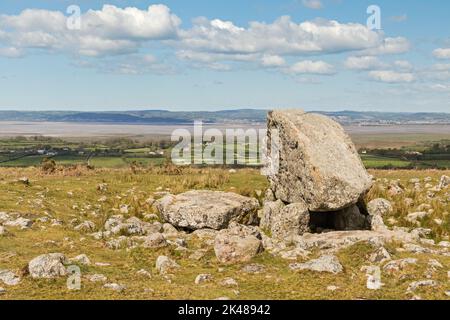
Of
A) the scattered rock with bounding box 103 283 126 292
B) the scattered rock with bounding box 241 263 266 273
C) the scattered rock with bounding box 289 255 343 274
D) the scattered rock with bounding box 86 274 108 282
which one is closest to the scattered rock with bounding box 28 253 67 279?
the scattered rock with bounding box 86 274 108 282

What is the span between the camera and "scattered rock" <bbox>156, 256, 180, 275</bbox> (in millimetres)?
13488

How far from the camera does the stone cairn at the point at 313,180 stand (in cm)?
1881

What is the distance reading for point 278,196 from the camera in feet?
71.4

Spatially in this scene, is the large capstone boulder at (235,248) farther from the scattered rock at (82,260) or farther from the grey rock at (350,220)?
the grey rock at (350,220)

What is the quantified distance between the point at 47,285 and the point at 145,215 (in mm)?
10877

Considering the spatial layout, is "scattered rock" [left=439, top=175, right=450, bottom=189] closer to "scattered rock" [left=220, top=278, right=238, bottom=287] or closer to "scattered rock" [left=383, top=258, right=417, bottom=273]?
"scattered rock" [left=383, top=258, right=417, bottom=273]

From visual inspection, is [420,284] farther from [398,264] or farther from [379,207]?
[379,207]

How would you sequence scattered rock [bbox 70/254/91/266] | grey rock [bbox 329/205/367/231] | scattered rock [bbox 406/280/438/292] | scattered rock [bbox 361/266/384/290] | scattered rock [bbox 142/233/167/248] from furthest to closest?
1. grey rock [bbox 329/205/367/231]
2. scattered rock [bbox 142/233/167/248]
3. scattered rock [bbox 70/254/91/266]
4. scattered rock [bbox 361/266/384/290]
5. scattered rock [bbox 406/280/438/292]

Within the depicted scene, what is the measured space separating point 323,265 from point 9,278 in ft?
27.5

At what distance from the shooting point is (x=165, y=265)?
13.7 m

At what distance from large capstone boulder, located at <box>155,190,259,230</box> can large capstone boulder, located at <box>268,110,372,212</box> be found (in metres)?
2.09

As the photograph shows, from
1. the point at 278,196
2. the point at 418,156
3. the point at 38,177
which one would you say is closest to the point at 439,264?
the point at 278,196

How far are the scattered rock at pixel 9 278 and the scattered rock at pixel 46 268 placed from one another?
1.25ft

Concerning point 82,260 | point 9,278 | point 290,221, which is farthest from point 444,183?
point 9,278
